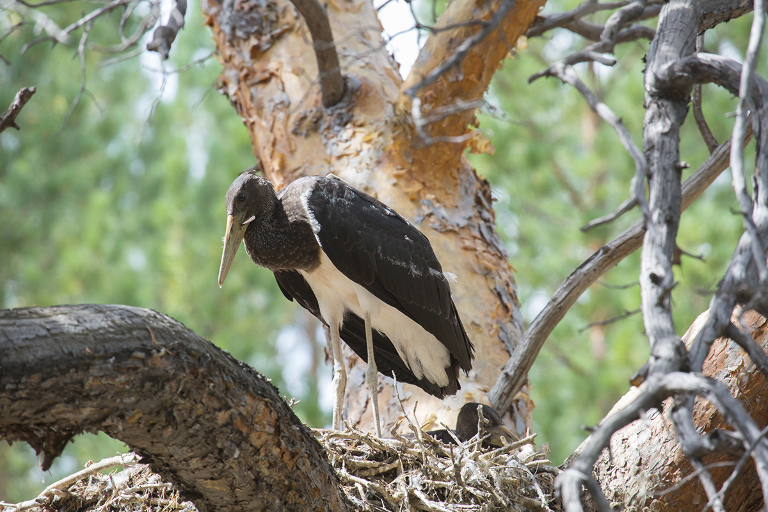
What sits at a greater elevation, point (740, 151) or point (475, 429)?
point (475, 429)

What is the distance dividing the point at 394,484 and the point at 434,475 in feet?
0.49

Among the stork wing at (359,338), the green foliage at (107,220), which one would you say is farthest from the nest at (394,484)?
the green foliage at (107,220)

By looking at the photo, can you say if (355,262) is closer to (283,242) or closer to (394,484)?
(283,242)

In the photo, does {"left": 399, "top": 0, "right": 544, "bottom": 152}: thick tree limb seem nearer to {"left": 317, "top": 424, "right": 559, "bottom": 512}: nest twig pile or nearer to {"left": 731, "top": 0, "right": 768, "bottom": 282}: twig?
{"left": 317, "top": 424, "right": 559, "bottom": 512}: nest twig pile

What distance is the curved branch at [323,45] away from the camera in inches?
138

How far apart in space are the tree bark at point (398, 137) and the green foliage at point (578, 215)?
3249 millimetres

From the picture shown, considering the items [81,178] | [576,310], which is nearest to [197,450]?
[576,310]

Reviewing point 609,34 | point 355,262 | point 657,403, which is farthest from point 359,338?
point 657,403

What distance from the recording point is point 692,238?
6.91 metres

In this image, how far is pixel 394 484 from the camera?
260 cm

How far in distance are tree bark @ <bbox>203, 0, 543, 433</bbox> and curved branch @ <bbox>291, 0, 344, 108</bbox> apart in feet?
0.37

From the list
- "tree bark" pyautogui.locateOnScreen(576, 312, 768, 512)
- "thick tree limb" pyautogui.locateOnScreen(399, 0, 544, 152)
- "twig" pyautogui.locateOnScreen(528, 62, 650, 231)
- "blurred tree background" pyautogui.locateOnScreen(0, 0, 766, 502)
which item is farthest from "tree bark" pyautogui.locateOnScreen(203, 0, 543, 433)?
"blurred tree background" pyautogui.locateOnScreen(0, 0, 766, 502)

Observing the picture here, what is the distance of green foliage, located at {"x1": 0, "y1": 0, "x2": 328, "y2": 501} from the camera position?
26.2 feet

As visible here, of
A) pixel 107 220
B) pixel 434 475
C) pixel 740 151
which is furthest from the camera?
pixel 107 220
